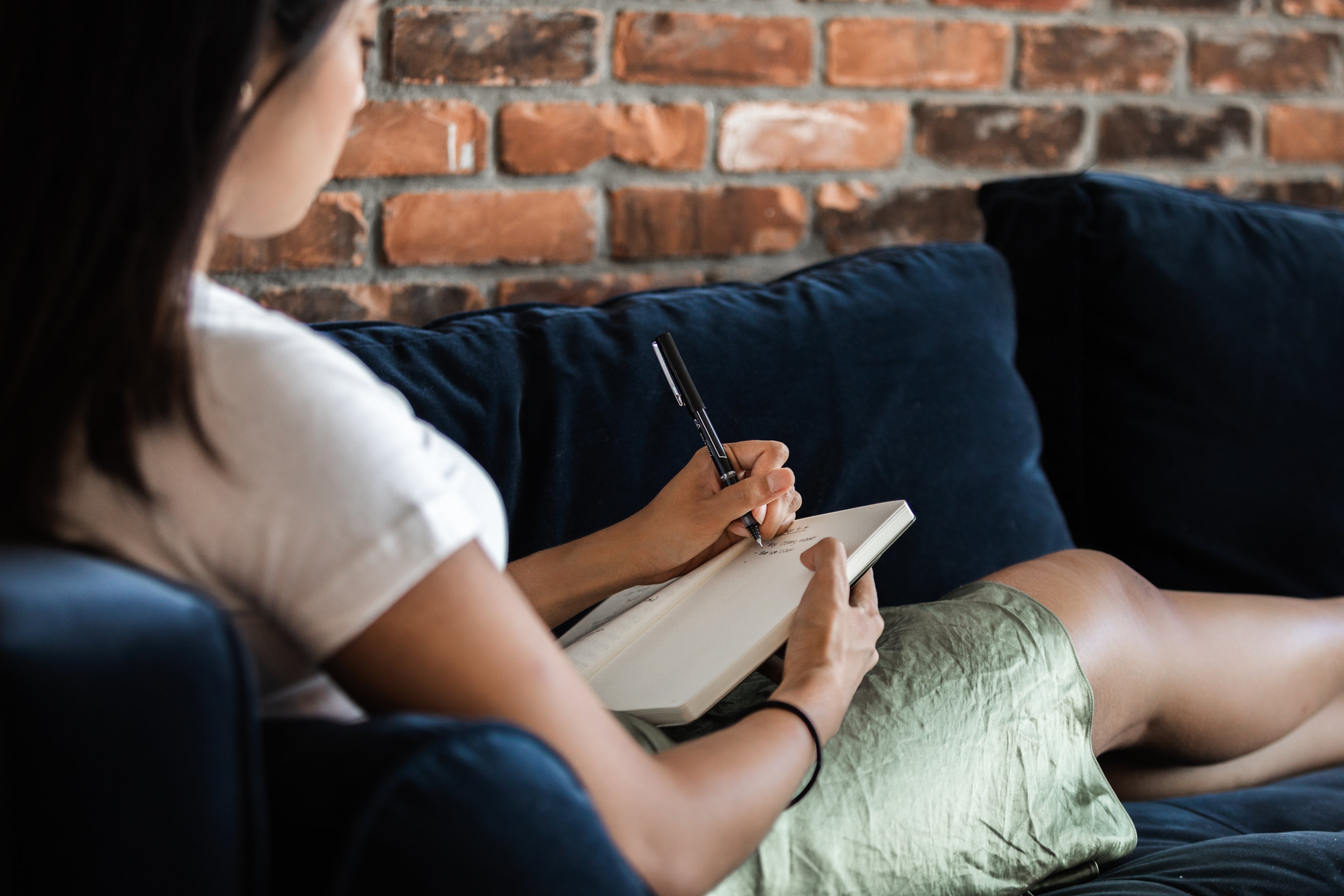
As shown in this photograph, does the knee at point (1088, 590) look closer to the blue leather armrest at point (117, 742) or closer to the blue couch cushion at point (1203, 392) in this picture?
the blue couch cushion at point (1203, 392)

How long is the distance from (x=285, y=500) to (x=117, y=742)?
0.40ft

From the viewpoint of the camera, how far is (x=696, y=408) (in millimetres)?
908

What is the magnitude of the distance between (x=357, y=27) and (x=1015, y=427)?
0.79 metres

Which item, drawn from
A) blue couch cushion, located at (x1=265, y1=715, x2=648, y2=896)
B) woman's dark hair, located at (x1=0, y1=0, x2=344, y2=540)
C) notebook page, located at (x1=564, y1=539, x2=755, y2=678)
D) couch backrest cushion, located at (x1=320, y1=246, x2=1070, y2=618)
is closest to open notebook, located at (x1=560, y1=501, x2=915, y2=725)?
notebook page, located at (x1=564, y1=539, x2=755, y2=678)

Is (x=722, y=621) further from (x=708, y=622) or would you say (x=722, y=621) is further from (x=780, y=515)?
(x=780, y=515)

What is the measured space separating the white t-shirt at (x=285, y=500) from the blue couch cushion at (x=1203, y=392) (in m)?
0.96

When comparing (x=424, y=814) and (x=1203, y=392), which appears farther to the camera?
(x=1203, y=392)

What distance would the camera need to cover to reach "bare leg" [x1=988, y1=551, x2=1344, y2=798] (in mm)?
875

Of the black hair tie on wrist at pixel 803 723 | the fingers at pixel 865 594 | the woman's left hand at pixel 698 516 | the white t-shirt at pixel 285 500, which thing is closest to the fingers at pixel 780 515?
the woman's left hand at pixel 698 516

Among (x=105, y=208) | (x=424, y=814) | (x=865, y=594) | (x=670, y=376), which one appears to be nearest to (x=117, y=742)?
(x=424, y=814)

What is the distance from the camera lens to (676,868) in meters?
0.53

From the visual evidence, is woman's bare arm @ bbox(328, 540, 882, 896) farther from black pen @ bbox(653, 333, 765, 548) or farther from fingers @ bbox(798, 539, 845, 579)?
black pen @ bbox(653, 333, 765, 548)

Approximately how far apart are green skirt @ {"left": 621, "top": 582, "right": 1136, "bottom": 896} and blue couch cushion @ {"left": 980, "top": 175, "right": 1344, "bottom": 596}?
47cm

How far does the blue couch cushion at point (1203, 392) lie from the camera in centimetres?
121
